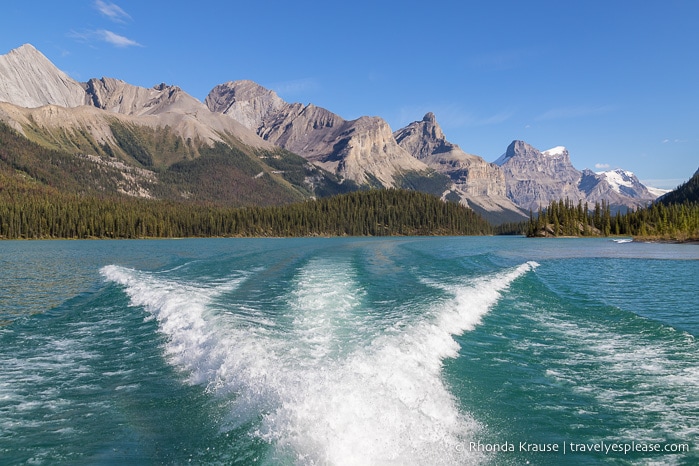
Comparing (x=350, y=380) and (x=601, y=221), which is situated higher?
(x=601, y=221)

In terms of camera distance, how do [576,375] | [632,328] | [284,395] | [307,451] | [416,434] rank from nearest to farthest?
[307,451] → [416,434] → [284,395] → [576,375] → [632,328]

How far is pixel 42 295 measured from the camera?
102ft

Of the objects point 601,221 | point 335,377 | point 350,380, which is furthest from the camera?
point 601,221

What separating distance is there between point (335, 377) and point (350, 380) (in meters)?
0.49

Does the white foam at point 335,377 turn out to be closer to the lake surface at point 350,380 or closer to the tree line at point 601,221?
the lake surface at point 350,380

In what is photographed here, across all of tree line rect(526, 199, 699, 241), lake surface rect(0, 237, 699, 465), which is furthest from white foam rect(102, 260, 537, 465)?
tree line rect(526, 199, 699, 241)

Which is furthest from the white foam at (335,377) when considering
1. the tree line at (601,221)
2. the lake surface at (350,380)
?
the tree line at (601,221)

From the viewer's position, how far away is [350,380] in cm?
1255

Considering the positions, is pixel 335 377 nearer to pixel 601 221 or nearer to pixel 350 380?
pixel 350 380

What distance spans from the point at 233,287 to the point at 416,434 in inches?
1041


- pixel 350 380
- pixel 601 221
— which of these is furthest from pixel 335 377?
pixel 601 221

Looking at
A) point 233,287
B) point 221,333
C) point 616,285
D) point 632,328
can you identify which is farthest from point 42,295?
A: point 616,285

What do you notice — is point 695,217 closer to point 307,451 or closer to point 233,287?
point 233,287

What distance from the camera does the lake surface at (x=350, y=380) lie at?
9.64m
